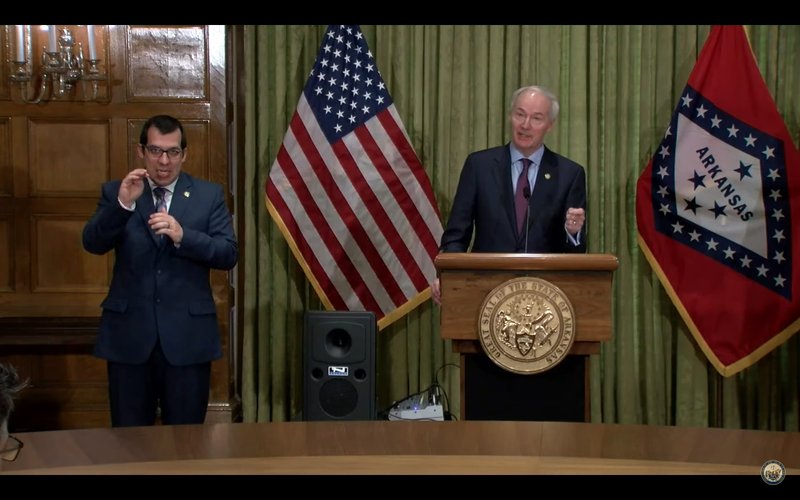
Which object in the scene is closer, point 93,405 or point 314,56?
point 93,405

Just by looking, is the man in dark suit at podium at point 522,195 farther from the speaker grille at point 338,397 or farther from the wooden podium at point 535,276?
the speaker grille at point 338,397

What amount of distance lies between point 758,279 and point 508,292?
6.80ft

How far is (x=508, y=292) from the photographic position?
9.11 feet

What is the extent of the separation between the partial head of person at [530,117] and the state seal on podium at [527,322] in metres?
0.73

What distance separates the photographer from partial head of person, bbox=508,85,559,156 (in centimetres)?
330

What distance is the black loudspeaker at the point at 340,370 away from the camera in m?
3.52

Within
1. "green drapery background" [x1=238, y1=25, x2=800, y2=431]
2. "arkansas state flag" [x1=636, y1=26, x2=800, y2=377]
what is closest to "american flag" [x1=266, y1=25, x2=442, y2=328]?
"green drapery background" [x1=238, y1=25, x2=800, y2=431]

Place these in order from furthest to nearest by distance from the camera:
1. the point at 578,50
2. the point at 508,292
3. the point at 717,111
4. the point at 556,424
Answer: the point at 578,50 < the point at 717,111 < the point at 508,292 < the point at 556,424

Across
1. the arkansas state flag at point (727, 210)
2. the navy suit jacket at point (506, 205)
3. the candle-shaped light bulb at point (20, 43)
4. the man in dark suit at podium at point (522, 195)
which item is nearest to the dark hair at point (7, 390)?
the man in dark suit at podium at point (522, 195)

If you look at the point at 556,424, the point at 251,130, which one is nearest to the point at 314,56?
the point at 251,130

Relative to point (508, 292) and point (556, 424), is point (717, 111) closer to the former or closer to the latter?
point (508, 292)

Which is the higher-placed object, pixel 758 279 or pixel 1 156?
pixel 1 156

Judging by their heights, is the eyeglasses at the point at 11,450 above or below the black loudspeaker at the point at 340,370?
above

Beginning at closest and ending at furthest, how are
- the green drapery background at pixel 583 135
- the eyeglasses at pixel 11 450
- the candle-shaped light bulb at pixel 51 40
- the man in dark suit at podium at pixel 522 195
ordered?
the eyeglasses at pixel 11 450 < the man in dark suit at podium at pixel 522 195 < the candle-shaped light bulb at pixel 51 40 < the green drapery background at pixel 583 135
